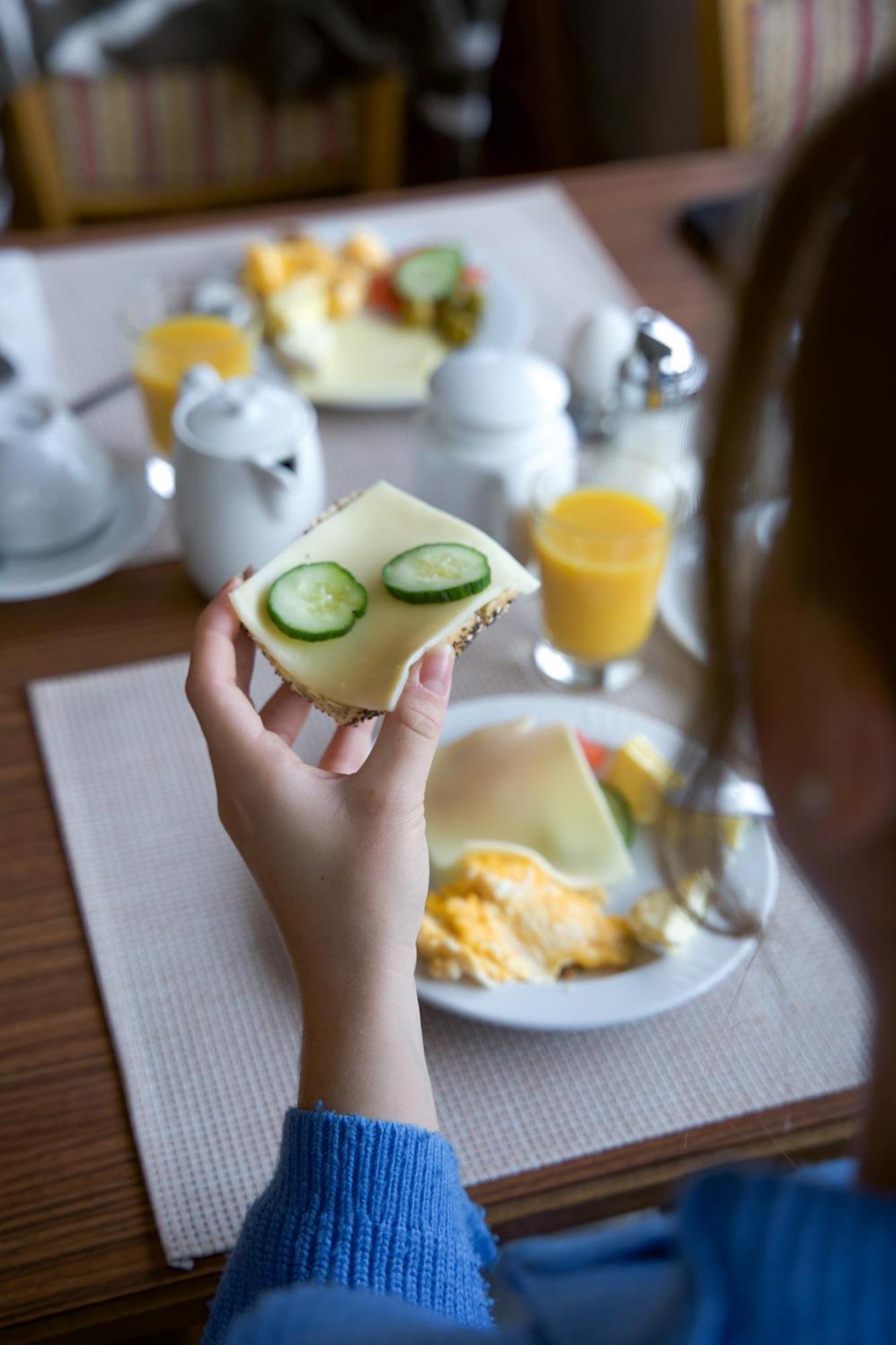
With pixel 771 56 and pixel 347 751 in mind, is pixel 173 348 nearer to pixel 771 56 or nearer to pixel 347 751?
pixel 347 751

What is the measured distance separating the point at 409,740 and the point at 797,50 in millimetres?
1566

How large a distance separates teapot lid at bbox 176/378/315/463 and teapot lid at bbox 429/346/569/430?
12cm

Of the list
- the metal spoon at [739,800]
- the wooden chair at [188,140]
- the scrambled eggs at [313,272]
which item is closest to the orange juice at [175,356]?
the scrambled eggs at [313,272]

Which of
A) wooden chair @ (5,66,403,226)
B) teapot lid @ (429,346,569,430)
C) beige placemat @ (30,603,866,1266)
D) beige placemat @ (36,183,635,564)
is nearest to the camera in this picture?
beige placemat @ (30,603,866,1266)

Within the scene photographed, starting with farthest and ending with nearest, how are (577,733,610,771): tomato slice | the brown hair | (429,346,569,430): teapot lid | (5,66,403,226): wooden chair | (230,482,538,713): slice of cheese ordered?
1. (5,66,403,226): wooden chair
2. (429,346,569,430): teapot lid
3. (577,733,610,771): tomato slice
4. (230,482,538,713): slice of cheese
5. the brown hair

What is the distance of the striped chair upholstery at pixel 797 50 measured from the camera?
1857mm

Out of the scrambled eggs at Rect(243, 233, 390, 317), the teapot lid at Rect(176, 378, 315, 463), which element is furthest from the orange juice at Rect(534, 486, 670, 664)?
the scrambled eggs at Rect(243, 233, 390, 317)

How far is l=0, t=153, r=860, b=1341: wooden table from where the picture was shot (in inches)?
28.1

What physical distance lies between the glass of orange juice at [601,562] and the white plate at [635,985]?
20 centimetres

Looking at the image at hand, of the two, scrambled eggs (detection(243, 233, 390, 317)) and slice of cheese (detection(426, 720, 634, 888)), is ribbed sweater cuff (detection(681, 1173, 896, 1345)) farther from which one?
scrambled eggs (detection(243, 233, 390, 317))

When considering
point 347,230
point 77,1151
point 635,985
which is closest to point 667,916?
point 635,985

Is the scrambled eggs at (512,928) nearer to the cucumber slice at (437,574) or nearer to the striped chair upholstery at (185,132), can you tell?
the cucumber slice at (437,574)

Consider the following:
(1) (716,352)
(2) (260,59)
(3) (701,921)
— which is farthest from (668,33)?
(1) (716,352)

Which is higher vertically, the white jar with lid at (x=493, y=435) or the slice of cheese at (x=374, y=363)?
the white jar with lid at (x=493, y=435)
